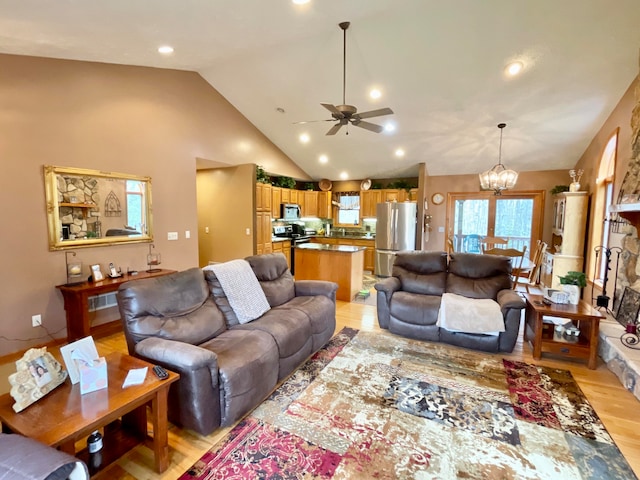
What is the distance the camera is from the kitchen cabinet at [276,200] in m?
6.95

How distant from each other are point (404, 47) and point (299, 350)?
153 inches

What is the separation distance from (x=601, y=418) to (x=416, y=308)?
1730 millimetres

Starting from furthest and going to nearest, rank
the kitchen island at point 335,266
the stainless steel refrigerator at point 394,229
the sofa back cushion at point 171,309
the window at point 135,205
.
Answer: the stainless steel refrigerator at point 394,229 < the kitchen island at point 335,266 < the window at point 135,205 < the sofa back cushion at point 171,309

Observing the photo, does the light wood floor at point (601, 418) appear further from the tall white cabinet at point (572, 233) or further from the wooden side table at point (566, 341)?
the tall white cabinet at point (572, 233)

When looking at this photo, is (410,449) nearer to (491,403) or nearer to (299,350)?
(491,403)

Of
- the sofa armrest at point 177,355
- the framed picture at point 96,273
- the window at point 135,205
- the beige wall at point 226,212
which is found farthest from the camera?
the beige wall at point 226,212

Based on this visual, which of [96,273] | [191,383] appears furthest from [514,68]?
[96,273]

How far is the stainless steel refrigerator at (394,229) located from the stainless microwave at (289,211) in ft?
6.75

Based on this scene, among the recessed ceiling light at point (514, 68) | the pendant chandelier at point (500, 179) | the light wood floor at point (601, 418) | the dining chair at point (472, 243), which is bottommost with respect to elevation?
the light wood floor at point (601, 418)

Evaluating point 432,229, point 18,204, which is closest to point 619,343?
point 432,229

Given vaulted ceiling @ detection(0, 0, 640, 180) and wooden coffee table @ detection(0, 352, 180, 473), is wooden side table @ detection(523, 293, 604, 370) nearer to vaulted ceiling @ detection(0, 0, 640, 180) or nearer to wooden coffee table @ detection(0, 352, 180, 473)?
vaulted ceiling @ detection(0, 0, 640, 180)

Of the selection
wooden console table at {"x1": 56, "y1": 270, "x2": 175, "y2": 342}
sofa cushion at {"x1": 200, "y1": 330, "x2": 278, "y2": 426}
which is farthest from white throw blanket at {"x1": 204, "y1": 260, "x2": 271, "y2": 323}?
wooden console table at {"x1": 56, "y1": 270, "x2": 175, "y2": 342}

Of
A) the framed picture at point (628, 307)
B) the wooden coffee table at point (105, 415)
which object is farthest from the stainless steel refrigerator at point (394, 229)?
the wooden coffee table at point (105, 415)

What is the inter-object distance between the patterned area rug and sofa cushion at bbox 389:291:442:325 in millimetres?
575
